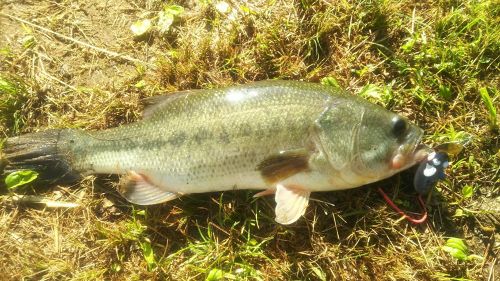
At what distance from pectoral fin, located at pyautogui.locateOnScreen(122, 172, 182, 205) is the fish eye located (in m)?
1.95

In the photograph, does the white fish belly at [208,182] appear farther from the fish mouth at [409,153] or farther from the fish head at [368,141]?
the fish mouth at [409,153]

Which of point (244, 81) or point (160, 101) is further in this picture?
point (244, 81)

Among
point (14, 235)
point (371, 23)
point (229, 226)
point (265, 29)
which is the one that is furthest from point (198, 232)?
point (371, 23)

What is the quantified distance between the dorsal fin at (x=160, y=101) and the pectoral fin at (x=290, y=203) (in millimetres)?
1222

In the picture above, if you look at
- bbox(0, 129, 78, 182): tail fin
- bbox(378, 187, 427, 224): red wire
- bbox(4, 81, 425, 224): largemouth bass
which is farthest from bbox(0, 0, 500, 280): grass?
bbox(4, 81, 425, 224): largemouth bass

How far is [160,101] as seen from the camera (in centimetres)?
409

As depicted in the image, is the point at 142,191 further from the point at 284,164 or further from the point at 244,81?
the point at 244,81

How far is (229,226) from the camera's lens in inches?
159

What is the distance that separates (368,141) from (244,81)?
1.49 m

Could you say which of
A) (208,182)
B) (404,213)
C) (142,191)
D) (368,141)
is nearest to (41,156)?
(142,191)

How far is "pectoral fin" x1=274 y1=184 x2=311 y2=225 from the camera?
12.1ft

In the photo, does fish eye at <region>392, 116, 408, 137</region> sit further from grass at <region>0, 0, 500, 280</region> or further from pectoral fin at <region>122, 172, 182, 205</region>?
pectoral fin at <region>122, 172, 182, 205</region>

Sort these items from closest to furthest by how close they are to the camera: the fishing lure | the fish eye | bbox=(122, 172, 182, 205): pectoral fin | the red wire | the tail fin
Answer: the fish eye < the fishing lure < the red wire < bbox=(122, 172, 182, 205): pectoral fin < the tail fin

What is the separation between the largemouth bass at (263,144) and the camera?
11.7 ft
